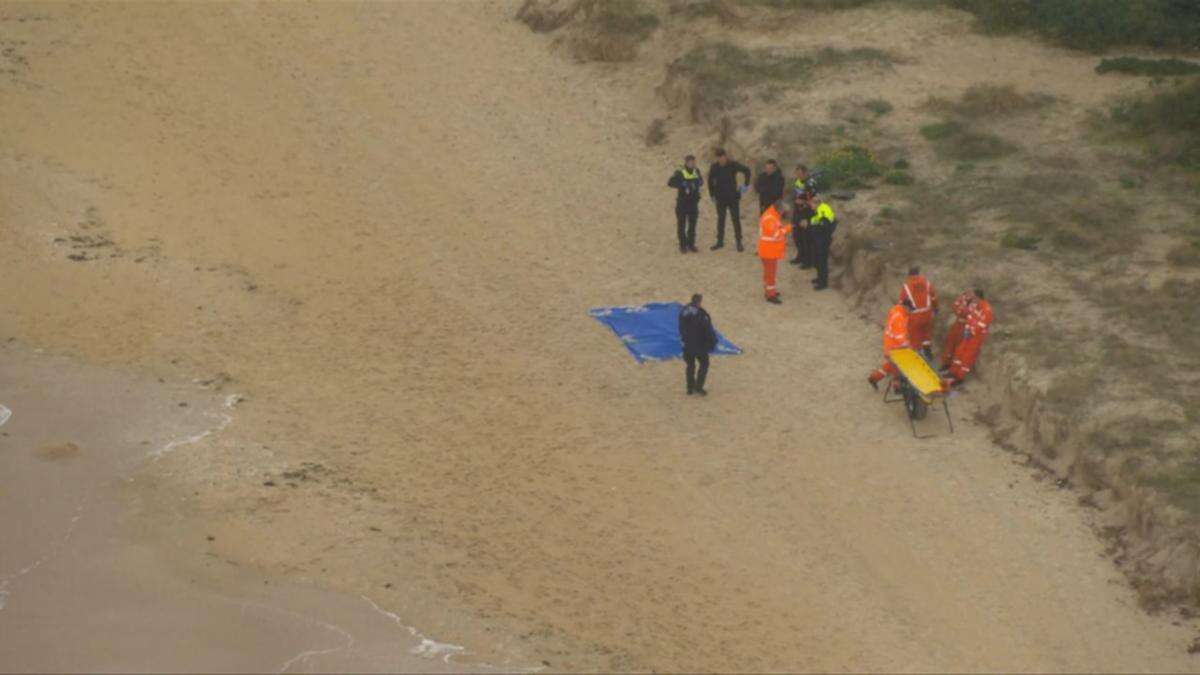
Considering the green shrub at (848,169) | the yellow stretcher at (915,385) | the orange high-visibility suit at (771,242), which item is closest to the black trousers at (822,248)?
the orange high-visibility suit at (771,242)

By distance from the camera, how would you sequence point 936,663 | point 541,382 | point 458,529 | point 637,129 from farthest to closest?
point 637,129
point 541,382
point 458,529
point 936,663

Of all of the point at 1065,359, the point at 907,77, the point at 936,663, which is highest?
the point at 907,77

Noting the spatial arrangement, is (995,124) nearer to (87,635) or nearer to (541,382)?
(541,382)

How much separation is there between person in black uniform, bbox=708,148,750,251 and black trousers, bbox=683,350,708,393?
4.98 m

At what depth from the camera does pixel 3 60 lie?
1460 inches

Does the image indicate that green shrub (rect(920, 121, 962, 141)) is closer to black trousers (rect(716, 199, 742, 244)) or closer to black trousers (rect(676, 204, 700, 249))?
Result: black trousers (rect(716, 199, 742, 244))

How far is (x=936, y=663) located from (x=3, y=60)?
24.6m

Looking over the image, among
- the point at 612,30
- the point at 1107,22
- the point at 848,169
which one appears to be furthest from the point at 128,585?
the point at 1107,22

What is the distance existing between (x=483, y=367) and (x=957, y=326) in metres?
7.06

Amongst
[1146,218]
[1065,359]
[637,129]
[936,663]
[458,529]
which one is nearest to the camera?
[936,663]

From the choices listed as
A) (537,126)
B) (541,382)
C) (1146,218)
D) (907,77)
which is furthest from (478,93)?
(1146,218)

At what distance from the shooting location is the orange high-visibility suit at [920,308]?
2648 centimetres

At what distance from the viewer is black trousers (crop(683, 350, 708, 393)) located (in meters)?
26.3

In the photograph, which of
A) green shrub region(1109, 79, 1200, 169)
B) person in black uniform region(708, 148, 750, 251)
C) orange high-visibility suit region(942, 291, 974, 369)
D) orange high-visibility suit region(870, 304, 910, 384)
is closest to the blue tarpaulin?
person in black uniform region(708, 148, 750, 251)
